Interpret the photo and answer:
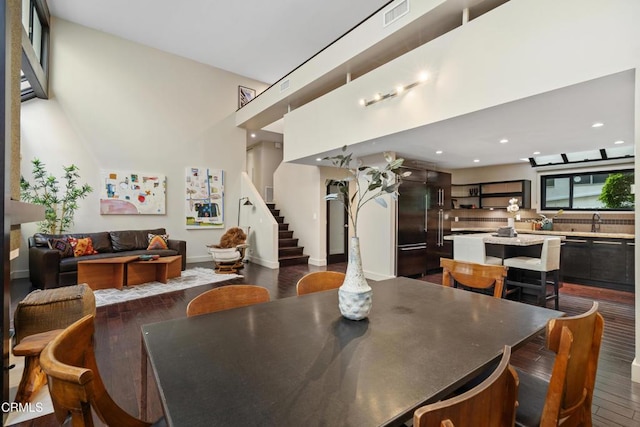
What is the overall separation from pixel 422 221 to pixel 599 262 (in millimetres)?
2920

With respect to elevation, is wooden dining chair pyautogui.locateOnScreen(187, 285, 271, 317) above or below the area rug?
above

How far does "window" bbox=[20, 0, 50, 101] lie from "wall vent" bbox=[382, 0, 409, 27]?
17.2ft

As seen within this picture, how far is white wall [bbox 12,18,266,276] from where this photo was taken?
6059 mm

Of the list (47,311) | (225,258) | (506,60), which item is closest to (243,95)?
(225,258)

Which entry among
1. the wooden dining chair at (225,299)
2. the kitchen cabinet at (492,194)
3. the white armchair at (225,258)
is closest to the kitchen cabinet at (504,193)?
the kitchen cabinet at (492,194)

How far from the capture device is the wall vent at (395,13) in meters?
3.89

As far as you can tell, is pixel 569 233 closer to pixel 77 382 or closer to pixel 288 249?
pixel 288 249

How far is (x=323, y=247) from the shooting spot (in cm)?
738

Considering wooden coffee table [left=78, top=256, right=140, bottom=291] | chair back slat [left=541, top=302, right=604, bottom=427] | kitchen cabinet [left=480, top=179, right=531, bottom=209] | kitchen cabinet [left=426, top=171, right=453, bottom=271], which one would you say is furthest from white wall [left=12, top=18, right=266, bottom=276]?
chair back slat [left=541, top=302, right=604, bottom=427]

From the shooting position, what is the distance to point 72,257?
204 inches

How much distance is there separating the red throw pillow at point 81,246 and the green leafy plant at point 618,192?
9.52 metres

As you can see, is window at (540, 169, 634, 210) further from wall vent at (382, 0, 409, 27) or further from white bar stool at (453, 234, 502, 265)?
wall vent at (382, 0, 409, 27)

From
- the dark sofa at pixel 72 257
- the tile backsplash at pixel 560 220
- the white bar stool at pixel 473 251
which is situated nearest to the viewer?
the white bar stool at pixel 473 251

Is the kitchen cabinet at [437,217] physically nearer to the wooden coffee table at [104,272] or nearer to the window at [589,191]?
the window at [589,191]
